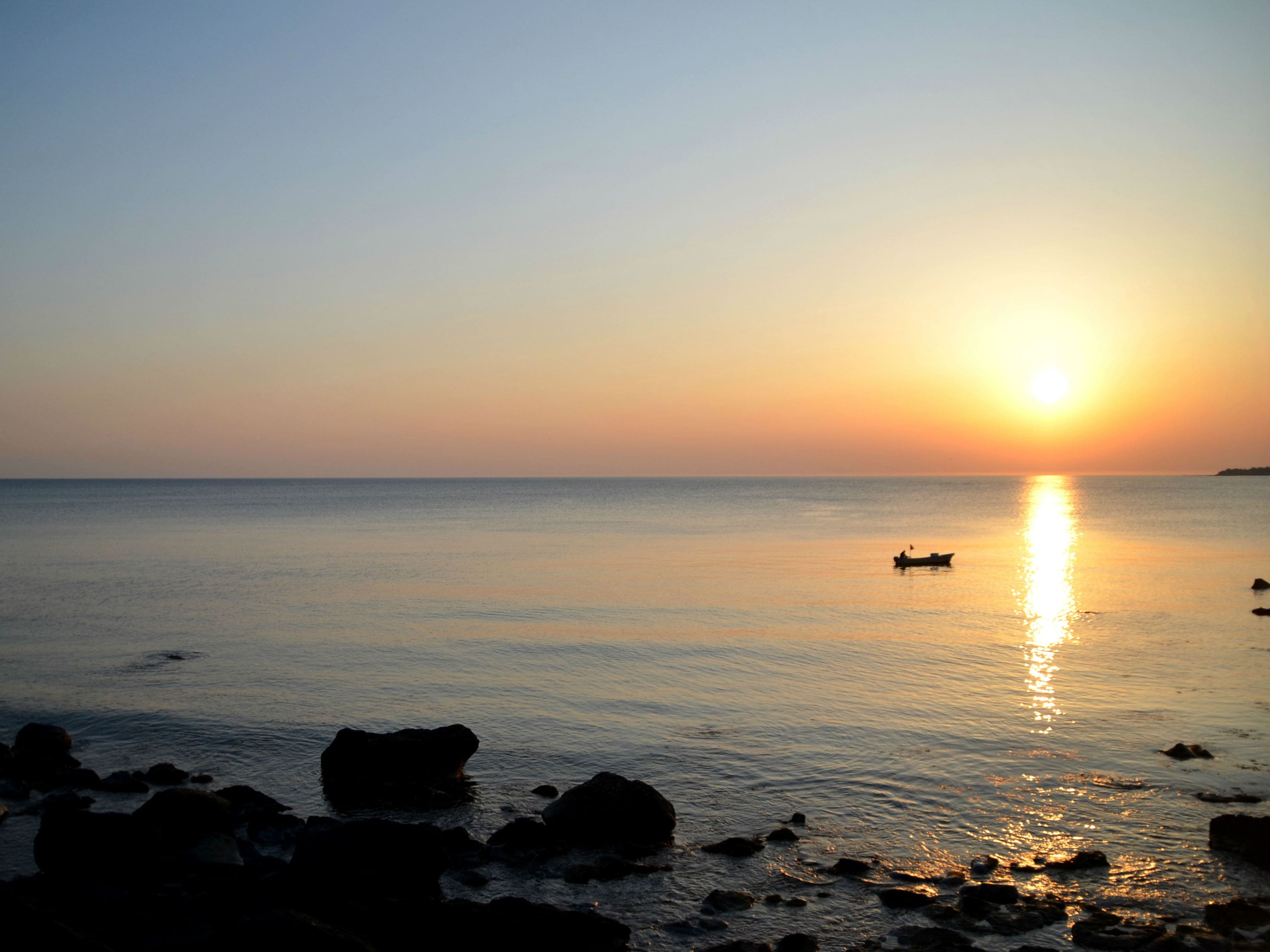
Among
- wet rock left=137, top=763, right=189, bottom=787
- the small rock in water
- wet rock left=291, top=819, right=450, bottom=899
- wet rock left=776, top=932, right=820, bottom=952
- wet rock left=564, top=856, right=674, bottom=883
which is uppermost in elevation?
wet rock left=291, top=819, right=450, bottom=899

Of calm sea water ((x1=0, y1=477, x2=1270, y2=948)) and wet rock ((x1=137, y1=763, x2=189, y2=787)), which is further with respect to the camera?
wet rock ((x1=137, y1=763, x2=189, y2=787))

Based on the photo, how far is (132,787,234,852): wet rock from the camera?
15539 mm

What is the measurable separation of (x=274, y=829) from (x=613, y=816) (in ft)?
20.8

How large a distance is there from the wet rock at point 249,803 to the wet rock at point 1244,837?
680 inches

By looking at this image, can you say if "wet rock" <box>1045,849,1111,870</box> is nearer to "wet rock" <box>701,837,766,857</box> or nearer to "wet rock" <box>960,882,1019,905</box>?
"wet rock" <box>960,882,1019,905</box>

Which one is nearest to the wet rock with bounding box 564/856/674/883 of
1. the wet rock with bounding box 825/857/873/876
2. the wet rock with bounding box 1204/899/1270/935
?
the wet rock with bounding box 825/857/873/876

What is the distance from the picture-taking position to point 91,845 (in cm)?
1491

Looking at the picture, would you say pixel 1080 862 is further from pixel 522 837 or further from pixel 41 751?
pixel 41 751

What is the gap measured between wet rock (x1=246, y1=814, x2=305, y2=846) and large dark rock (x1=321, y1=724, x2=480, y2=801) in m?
2.08

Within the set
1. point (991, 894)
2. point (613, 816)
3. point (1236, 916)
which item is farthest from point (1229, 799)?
point (613, 816)

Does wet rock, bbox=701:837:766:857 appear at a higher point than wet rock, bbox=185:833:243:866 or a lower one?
lower

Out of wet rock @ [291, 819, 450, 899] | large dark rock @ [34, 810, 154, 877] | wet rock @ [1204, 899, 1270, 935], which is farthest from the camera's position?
large dark rock @ [34, 810, 154, 877]

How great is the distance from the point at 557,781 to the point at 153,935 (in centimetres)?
946

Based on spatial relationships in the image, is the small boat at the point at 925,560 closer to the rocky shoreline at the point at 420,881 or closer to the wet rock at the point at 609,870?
the rocky shoreline at the point at 420,881
